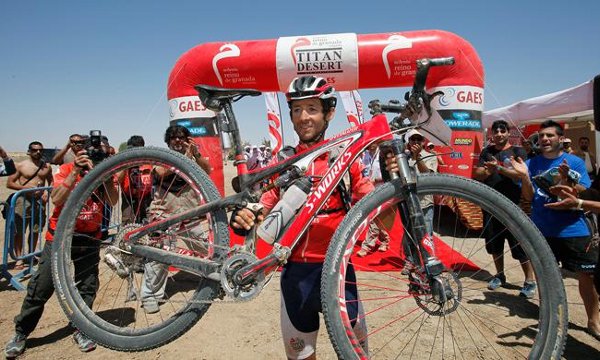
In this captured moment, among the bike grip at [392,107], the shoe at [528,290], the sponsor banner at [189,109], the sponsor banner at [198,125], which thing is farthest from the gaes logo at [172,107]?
the shoe at [528,290]

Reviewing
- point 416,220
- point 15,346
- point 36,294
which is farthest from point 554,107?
point 15,346

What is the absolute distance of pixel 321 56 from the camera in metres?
6.82

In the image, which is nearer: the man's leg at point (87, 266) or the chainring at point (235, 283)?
the chainring at point (235, 283)

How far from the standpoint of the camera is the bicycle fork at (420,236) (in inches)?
72.2

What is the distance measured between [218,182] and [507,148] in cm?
535

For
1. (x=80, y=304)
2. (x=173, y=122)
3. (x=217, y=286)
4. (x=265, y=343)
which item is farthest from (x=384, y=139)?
(x=173, y=122)

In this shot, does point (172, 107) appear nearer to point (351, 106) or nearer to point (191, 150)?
point (191, 150)

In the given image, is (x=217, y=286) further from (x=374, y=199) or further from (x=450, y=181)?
(x=450, y=181)

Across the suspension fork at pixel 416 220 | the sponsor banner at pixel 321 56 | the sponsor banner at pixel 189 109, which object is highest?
the sponsor banner at pixel 321 56

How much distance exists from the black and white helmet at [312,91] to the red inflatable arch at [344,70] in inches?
189

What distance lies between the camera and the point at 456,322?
4082 mm

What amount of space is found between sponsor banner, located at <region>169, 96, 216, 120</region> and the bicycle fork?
18.7ft

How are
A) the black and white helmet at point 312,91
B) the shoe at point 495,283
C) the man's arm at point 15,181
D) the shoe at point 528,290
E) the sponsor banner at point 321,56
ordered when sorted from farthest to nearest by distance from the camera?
1. the man's arm at point 15,181
2. the sponsor banner at point 321,56
3. the shoe at point 495,283
4. the shoe at point 528,290
5. the black and white helmet at point 312,91

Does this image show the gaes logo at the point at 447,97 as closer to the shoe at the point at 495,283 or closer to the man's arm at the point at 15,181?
the shoe at the point at 495,283
